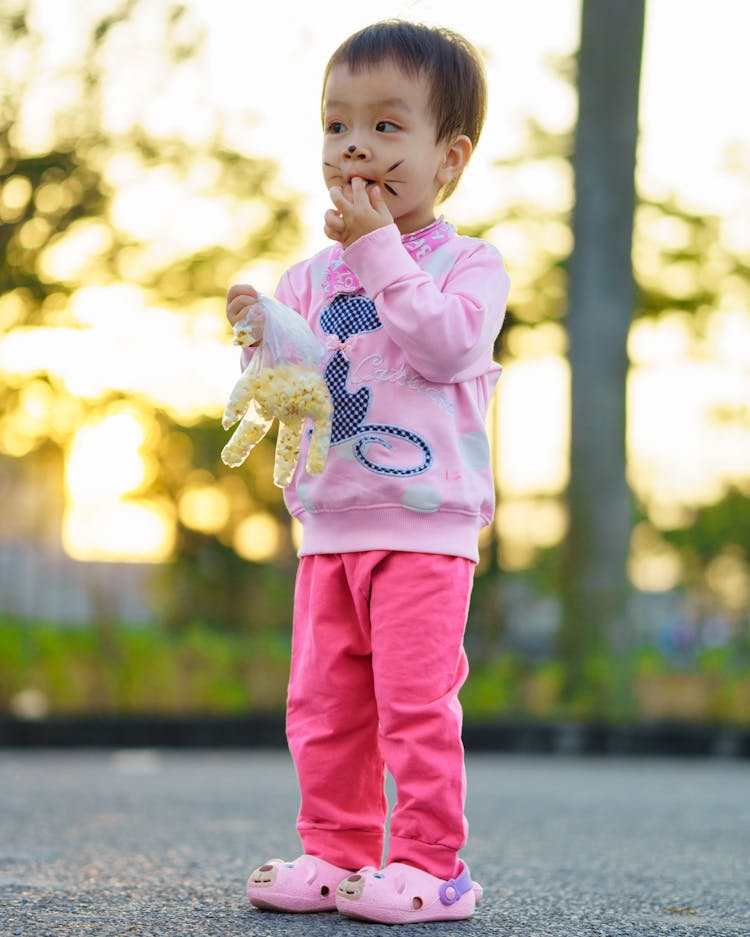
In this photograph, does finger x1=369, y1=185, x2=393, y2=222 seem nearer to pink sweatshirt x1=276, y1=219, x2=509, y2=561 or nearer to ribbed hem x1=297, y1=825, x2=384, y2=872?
pink sweatshirt x1=276, y1=219, x2=509, y2=561

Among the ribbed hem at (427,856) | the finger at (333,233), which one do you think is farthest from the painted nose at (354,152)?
the ribbed hem at (427,856)

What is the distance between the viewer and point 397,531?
7.79 ft

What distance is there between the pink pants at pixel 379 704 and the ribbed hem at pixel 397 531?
0.02 metres

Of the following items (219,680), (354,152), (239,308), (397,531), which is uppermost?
(354,152)

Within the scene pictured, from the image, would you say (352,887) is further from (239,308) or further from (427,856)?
(239,308)

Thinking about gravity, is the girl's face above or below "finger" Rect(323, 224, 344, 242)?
above

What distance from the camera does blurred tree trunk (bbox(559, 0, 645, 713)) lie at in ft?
29.9

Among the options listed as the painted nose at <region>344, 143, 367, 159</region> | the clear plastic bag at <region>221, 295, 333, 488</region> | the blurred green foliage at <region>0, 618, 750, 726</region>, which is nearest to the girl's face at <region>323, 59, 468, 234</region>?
the painted nose at <region>344, 143, 367, 159</region>

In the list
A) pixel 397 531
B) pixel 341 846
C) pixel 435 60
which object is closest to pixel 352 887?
pixel 341 846

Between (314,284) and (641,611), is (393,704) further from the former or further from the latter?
→ (641,611)

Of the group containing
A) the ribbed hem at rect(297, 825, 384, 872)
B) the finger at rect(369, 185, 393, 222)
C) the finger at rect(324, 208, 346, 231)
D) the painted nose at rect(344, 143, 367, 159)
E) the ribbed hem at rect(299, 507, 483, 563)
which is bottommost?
the ribbed hem at rect(297, 825, 384, 872)

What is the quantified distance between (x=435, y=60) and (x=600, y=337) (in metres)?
7.01

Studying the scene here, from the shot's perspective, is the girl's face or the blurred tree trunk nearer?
the girl's face

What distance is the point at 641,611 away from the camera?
11250 mm
